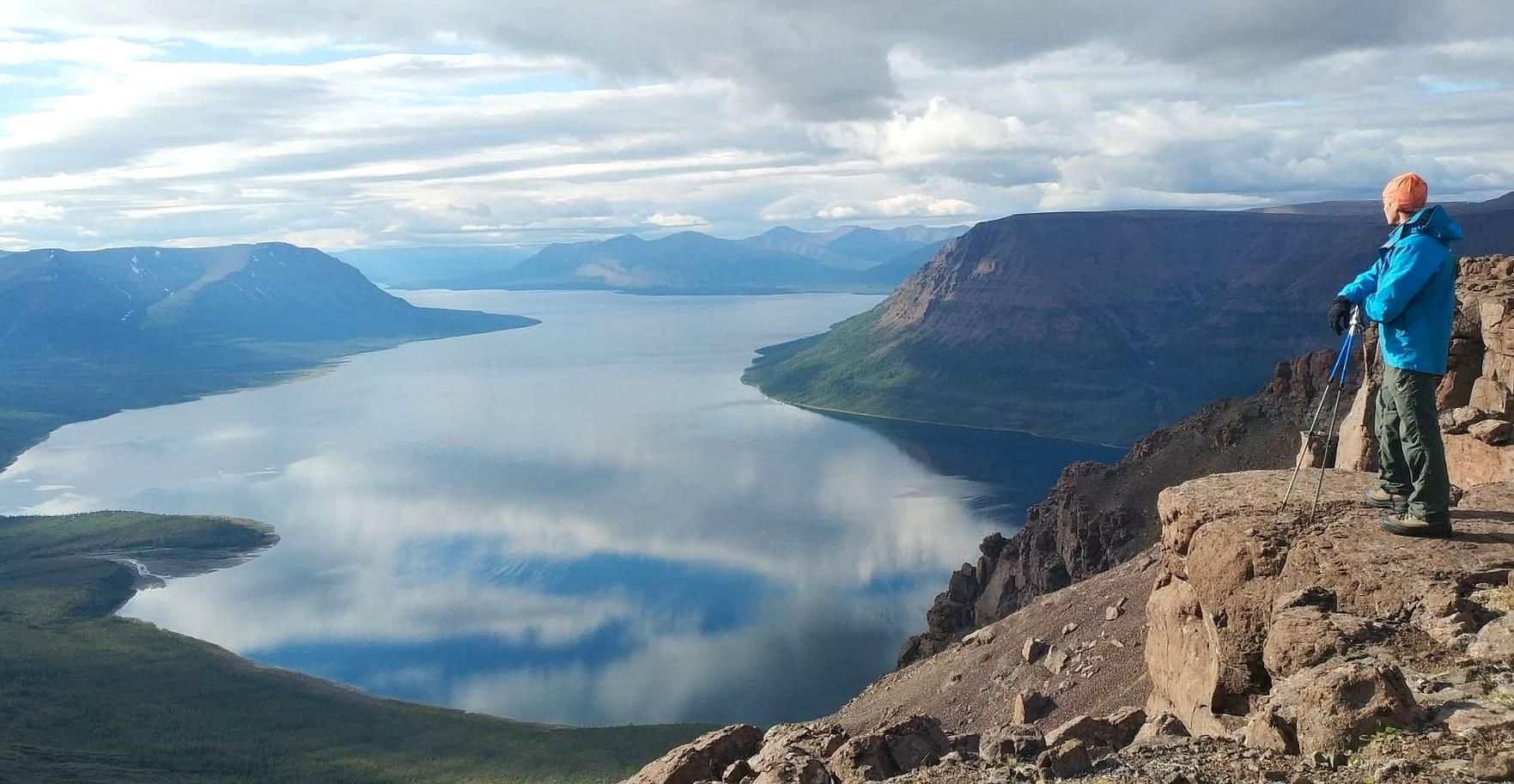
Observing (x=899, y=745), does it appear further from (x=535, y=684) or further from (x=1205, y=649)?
(x=535, y=684)

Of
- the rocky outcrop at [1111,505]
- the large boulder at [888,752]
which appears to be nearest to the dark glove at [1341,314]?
the large boulder at [888,752]

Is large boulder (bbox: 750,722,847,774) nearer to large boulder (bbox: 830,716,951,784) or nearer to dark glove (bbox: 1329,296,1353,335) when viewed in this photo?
large boulder (bbox: 830,716,951,784)

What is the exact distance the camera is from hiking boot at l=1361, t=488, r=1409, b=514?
32.6ft

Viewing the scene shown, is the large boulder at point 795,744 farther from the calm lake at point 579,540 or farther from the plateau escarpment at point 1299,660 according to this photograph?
the calm lake at point 579,540

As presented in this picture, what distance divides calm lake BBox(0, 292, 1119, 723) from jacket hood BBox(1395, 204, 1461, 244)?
44.2 metres

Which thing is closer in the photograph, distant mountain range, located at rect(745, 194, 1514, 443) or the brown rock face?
the brown rock face

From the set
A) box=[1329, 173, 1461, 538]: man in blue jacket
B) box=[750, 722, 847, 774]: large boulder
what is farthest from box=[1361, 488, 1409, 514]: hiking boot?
box=[750, 722, 847, 774]: large boulder

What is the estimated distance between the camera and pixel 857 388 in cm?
17612

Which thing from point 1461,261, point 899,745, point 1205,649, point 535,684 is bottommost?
point 535,684

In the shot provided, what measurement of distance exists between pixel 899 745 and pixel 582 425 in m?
139

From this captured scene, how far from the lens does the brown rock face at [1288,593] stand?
27.3ft

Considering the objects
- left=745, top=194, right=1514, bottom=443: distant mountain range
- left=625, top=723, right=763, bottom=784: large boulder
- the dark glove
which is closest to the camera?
the dark glove

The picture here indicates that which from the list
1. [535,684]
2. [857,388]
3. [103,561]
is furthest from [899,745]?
[857,388]

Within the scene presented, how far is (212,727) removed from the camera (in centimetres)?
5344
